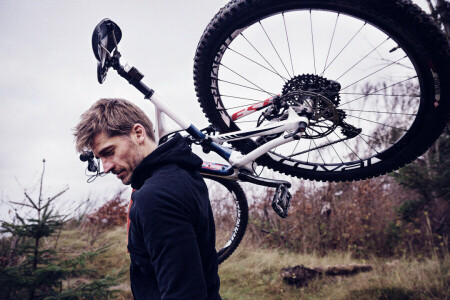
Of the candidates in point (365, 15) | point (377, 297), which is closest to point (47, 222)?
point (365, 15)

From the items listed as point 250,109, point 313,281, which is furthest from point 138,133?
point 313,281

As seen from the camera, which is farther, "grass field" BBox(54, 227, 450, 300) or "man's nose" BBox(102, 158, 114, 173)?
"grass field" BBox(54, 227, 450, 300)

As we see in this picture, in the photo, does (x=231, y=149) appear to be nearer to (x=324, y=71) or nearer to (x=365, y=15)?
(x=324, y=71)

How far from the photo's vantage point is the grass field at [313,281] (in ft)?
11.4

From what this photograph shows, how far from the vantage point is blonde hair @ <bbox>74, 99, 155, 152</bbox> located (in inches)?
53.6

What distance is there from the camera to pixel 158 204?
0.90 metres

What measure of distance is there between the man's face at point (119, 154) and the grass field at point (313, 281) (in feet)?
9.91

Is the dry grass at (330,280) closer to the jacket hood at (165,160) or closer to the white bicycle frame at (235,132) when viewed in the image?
the white bicycle frame at (235,132)

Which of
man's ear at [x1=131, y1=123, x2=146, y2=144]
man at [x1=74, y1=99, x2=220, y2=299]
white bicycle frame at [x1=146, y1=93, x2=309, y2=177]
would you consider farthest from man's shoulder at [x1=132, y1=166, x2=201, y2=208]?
white bicycle frame at [x1=146, y1=93, x2=309, y2=177]

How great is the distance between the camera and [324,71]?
1.70 metres

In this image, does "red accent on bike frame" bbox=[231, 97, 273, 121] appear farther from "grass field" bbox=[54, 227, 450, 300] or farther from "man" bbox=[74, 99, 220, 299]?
"grass field" bbox=[54, 227, 450, 300]

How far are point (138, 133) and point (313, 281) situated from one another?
427cm

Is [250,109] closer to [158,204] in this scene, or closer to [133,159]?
[133,159]

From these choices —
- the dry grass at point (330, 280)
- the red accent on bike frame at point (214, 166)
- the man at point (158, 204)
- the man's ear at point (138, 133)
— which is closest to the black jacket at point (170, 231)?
the man at point (158, 204)
